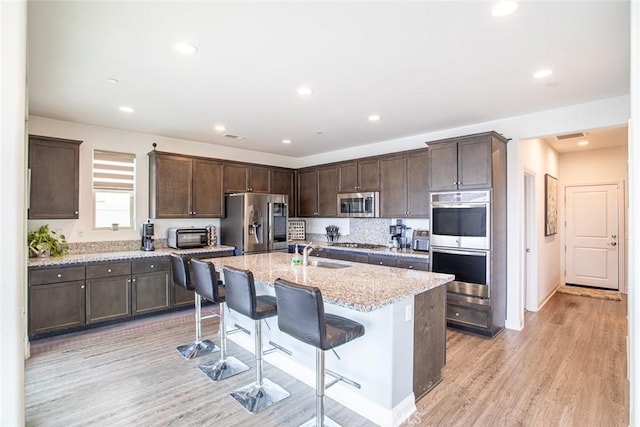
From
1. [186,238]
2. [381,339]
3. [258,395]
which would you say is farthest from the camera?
[186,238]

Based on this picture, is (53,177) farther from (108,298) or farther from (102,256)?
(108,298)

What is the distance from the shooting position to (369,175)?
5566 millimetres

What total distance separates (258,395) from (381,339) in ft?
3.66

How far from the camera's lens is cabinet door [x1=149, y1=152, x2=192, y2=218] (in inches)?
196

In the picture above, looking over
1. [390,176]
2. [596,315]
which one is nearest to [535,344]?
[596,315]

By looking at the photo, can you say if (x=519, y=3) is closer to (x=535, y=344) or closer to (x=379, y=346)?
(x=379, y=346)

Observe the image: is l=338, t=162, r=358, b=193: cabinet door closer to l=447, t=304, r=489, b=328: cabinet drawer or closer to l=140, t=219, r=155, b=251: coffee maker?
l=447, t=304, r=489, b=328: cabinet drawer

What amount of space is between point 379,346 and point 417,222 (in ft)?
10.7

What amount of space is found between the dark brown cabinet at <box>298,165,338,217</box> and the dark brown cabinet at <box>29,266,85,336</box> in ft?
12.3

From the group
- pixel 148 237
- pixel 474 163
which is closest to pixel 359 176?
pixel 474 163

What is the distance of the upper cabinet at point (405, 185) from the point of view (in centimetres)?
486

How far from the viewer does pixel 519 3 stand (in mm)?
1960

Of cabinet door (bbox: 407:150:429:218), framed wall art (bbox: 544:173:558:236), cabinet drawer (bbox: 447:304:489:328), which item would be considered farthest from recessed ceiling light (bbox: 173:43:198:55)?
framed wall art (bbox: 544:173:558:236)

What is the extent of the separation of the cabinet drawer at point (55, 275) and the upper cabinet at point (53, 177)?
27.9 inches
